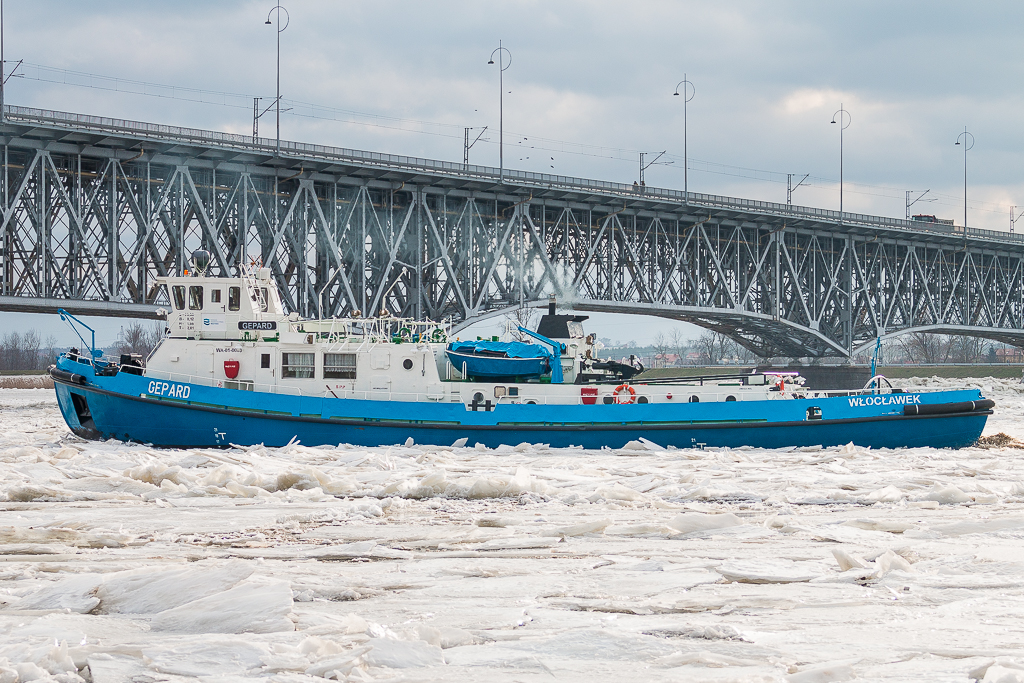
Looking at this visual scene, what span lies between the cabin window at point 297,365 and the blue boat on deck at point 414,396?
36 mm

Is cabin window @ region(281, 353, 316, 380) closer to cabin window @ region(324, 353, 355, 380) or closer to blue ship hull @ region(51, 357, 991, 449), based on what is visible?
cabin window @ region(324, 353, 355, 380)

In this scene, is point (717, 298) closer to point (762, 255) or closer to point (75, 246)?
point (762, 255)

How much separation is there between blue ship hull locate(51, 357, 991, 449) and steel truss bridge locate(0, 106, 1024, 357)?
22285 millimetres

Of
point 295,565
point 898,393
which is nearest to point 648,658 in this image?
point 295,565

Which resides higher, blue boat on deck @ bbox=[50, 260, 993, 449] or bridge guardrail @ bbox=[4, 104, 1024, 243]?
bridge guardrail @ bbox=[4, 104, 1024, 243]

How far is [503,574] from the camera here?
30.5 ft

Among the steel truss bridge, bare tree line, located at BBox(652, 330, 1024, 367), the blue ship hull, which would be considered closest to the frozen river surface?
the blue ship hull

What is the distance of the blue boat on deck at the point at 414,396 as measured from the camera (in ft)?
72.0

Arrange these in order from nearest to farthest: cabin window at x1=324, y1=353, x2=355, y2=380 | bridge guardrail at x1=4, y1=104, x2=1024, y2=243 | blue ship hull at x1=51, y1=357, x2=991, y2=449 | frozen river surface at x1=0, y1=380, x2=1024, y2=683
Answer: frozen river surface at x1=0, y1=380, x2=1024, y2=683
blue ship hull at x1=51, y1=357, x2=991, y2=449
cabin window at x1=324, y1=353, x2=355, y2=380
bridge guardrail at x1=4, y1=104, x2=1024, y2=243

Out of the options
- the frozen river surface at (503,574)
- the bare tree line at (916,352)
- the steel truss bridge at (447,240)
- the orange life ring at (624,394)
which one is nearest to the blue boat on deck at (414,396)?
the orange life ring at (624,394)

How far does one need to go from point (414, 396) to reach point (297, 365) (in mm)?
3114

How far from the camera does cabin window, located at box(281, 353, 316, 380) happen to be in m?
23.1

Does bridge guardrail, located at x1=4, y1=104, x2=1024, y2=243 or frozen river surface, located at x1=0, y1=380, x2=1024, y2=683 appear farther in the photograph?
bridge guardrail, located at x1=4, y1=104, x2=1024, y2=243

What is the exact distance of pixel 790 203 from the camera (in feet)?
258
